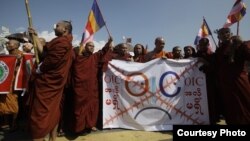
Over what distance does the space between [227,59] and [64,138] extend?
3.41 m

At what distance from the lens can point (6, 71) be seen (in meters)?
5.61

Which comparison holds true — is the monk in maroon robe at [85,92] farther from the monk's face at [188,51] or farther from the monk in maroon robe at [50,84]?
the monk's face at [188,51]

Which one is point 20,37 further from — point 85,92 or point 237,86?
point 237,86

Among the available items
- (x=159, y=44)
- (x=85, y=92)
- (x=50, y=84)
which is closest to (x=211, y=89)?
(x=159, y=44)

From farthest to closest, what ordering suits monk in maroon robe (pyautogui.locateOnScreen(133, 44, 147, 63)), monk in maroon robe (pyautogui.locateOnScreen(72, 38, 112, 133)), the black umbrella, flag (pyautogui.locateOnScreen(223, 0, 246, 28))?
the black umbrella → monk in maroon robe (pyautogui.locateOnScreen(133, 44, 147, 63)) → flag (pyautogui.locateOnScreen(223, 0, 246, 28)) → monk in maroon robe (pyautogui.locateOnScreen(72, 38, 112, 133))

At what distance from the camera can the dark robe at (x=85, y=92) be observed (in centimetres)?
544

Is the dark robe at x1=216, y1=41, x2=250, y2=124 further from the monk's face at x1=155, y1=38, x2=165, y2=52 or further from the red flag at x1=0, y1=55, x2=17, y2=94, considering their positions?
the red flag at x1=0, y1=55, x2=17, y2=94

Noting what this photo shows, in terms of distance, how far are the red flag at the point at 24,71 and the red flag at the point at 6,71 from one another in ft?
0.46

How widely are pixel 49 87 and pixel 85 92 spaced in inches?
44.0

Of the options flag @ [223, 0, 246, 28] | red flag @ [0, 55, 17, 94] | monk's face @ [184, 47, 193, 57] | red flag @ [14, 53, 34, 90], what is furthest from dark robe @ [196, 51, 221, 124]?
red flag @ [0, 55, 17, 94]

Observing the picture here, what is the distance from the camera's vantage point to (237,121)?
495 cm

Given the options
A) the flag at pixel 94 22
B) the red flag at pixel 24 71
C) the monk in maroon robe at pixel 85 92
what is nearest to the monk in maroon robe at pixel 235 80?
the monk in maroon robe at pixel 85 92

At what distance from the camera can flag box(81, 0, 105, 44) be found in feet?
19.8

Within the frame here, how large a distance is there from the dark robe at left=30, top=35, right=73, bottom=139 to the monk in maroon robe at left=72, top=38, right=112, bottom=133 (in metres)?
0.84
